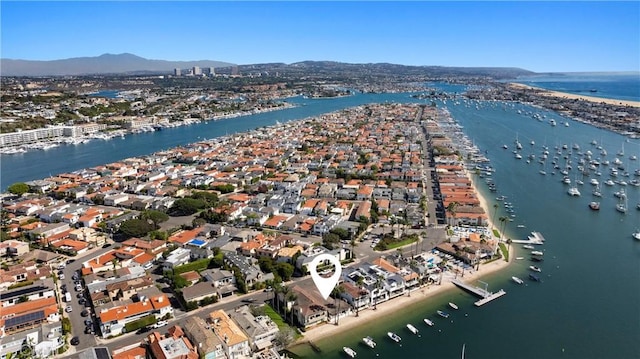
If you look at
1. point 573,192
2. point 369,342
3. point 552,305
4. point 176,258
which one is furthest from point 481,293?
point 573,192

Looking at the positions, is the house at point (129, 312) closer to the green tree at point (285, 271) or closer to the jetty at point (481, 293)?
the green tree at point (285, 271)

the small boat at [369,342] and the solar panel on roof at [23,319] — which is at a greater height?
the solar panel on roof at [23,319]

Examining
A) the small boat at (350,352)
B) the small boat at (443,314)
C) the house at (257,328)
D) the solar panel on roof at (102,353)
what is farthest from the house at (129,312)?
the small boat at (443,314)

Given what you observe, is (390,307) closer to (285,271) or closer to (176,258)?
(285,271)

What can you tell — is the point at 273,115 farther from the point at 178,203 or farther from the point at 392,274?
the point at 392,274

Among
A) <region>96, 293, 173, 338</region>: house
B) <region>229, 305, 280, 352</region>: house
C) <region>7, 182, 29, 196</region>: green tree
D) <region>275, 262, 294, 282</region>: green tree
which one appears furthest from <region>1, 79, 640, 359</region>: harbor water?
<region>7, 182, 29, 196</region>: green tree

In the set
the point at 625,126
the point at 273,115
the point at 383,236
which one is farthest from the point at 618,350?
the point at 273,115
